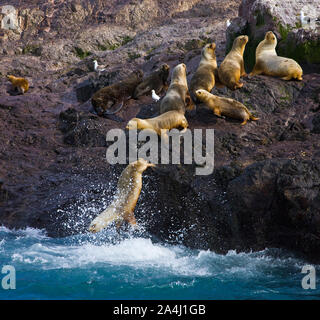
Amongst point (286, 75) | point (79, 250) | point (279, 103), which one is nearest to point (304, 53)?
point (286, 75)

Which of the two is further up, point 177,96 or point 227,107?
point 177,96

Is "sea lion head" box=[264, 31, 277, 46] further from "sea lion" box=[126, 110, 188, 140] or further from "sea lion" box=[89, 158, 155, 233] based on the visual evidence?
"sea lion" box=[89, 158, 155, 233]

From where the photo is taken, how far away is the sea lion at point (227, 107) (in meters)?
8.20

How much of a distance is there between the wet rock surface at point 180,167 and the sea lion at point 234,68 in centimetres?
19

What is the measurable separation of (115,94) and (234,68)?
7.60 feet

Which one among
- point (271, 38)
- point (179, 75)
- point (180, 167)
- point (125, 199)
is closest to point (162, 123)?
point (180, 167)

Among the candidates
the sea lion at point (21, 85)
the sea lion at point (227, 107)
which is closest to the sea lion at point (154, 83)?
the sea lion at point (227, 107)

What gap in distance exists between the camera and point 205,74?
30.6 feet

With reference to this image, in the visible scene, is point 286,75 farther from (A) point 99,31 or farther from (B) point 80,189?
(A) point 99,31

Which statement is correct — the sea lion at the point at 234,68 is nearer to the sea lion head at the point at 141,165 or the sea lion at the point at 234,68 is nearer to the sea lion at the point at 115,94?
the sea lion at the point at 115,94

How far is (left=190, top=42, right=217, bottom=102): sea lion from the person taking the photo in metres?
9.05

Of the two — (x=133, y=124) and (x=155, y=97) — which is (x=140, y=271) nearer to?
(x=133, y=124)

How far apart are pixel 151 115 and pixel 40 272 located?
415 centimetres

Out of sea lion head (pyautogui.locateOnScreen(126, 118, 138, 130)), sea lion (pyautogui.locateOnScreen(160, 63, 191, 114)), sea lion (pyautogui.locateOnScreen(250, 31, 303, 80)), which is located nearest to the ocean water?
sea lion head (pyautogui.locateOnScreen(126, 118, 138, 130))
